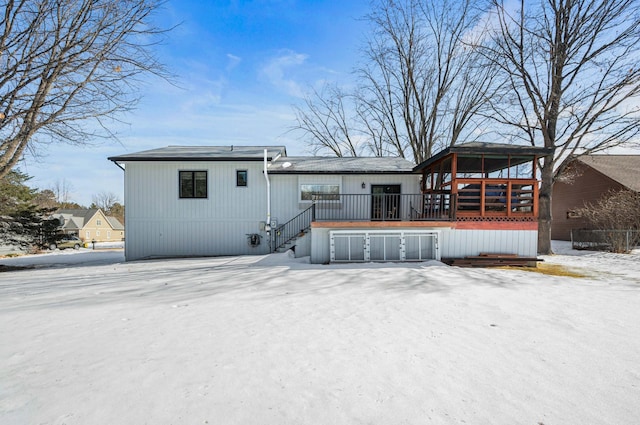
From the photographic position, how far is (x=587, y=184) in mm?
20156

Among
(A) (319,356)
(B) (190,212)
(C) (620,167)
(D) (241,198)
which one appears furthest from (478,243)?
(C) (620,167)

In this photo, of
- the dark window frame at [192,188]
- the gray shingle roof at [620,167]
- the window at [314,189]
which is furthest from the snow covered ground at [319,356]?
the gray shingle roof at [620,167]

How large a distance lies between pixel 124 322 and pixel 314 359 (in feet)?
8.46

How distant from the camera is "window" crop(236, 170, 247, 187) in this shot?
1160 cm

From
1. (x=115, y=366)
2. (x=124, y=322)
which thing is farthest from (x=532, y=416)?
(x=124, y=322)

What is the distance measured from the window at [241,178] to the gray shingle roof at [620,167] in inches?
787

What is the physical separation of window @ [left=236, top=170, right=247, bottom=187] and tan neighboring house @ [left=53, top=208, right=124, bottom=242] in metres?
40.0

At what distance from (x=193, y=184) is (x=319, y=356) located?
10.4m

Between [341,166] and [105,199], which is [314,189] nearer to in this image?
[341,166]

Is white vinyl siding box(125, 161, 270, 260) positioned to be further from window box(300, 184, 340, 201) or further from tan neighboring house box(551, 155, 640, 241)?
tan neighboring house box(551, 155, 640, 241)

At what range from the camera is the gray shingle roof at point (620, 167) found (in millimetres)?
17953

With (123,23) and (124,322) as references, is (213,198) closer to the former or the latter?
(123,23)

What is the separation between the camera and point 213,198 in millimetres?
11508

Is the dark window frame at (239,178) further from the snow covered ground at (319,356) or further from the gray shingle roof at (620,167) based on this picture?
the gray shingle roof at (620,167)
